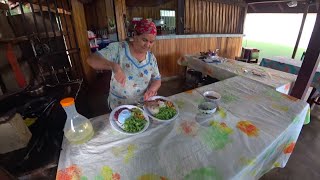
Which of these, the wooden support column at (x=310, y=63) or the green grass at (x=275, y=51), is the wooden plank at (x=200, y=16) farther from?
the wooden support column at (x=310, y=63)

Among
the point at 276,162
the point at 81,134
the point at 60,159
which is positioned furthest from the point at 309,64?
the point at 60,159

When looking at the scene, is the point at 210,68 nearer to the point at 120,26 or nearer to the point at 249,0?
the point at 120,26

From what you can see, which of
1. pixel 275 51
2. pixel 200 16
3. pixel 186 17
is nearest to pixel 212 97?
pixel 186 17

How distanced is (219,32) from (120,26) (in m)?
3.55

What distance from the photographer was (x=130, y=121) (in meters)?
0.97

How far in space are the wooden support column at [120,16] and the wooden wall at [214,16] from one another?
5.91 ft

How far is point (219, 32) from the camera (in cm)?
552

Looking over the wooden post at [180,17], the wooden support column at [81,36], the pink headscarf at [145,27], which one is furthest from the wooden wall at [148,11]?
the pink headscarf at [145,27]

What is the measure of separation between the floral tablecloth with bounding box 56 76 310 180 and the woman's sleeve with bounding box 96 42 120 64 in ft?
1.57

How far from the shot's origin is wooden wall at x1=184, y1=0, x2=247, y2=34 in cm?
461

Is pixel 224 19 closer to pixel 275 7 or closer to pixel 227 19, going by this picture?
pixel 227 19

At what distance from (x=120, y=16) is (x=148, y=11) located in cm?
243

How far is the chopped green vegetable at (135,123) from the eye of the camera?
0.95 meters

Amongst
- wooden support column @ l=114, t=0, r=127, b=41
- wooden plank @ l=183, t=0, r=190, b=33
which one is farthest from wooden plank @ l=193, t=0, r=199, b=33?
wooden support column @ l=114, t=0, r=127, b=41
